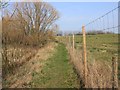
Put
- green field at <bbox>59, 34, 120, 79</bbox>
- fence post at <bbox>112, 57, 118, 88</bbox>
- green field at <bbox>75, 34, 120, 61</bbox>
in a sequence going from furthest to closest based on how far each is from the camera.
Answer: green field at <bbox>75, 34, 120, 61</bbox>, green field at <bbox>59, 34, 120, 79</bbox>, fence post at <bbox>112, 57, 118, 88</bbox>

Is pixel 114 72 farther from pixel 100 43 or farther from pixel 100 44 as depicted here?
pixel 100 44

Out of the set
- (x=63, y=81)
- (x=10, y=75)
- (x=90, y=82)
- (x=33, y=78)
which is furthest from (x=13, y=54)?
(x=90, y=82)

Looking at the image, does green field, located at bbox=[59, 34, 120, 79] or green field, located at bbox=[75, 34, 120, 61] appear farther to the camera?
green field, located at bbox=[75, 34, 120, 61]

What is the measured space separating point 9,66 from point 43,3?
3893 centimetres

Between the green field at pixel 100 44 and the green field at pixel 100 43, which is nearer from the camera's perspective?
the green field at pixel 100 44

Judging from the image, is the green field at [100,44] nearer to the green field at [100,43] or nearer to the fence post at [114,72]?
the green field at [100,43]

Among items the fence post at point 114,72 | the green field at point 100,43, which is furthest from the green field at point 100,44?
the fence post at point 114,72

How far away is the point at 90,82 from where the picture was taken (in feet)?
26.2

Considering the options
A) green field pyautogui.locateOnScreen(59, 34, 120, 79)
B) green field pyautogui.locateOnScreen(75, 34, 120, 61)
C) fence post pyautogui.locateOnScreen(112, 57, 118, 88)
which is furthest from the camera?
green field pyautogui.locateOnScreen(75, 34, 120, 61)

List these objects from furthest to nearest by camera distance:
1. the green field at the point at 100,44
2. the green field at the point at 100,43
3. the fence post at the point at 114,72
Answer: the green field at the point at 100,43 < the green field at the point at 100,44 < the fence post at the point at 114,72

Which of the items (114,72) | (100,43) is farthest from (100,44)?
(114,72)

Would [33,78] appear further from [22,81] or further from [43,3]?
[43,3]

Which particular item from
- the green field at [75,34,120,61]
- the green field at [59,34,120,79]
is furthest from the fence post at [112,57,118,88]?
the green field at [75,34,120,61]

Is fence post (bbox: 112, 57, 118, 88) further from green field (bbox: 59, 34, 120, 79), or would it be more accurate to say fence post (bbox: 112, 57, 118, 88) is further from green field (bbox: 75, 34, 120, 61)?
green field (bbox: 75, 34, 120, 61)
